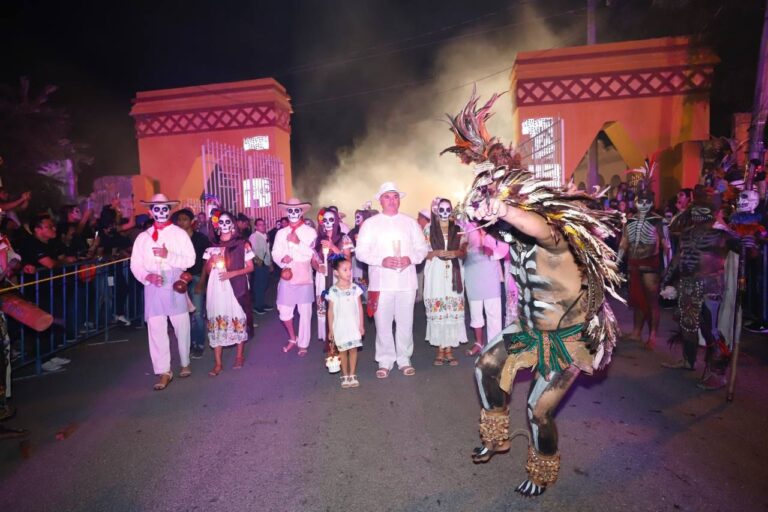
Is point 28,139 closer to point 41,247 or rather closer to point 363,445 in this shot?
point 41,247

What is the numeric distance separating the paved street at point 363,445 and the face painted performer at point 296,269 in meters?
1.00

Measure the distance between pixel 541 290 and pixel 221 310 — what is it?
14.0 ft

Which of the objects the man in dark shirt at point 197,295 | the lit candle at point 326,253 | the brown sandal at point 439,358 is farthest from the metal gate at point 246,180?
the brown sandal at point 439,358

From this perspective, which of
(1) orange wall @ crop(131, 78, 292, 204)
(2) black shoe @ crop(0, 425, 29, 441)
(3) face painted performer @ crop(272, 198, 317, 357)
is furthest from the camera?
(1) orange wall @ crop(131, 78, 292, 204)

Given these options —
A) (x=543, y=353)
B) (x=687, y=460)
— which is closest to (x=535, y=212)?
(x=543, y=353)

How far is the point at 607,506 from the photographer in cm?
320

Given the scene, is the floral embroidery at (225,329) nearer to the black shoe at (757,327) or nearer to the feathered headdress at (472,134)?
the feathered headdress at (472,134)

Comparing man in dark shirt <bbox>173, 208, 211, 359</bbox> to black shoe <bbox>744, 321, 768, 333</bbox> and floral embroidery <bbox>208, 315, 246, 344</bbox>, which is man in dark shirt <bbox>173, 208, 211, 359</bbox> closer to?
floral embroidery <bbox>208, 315, 246, 344</bbox>

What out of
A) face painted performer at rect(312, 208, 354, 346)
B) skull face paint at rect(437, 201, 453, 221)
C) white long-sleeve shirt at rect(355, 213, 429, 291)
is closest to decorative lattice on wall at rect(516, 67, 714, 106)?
skull face paint at rect(437, 201, 453, 221)

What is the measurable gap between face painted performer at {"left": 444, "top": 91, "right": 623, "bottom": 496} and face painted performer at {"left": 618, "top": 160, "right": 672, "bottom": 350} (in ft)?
12.5

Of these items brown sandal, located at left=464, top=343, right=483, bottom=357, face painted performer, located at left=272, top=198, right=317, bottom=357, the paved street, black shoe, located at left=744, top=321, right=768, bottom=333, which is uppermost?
A: face painted performer, located at left=272, top=198, right=317, bottom=357

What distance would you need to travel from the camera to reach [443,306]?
21.6 ft

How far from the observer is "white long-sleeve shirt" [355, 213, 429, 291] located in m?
5.95

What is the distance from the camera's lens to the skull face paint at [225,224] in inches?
249
